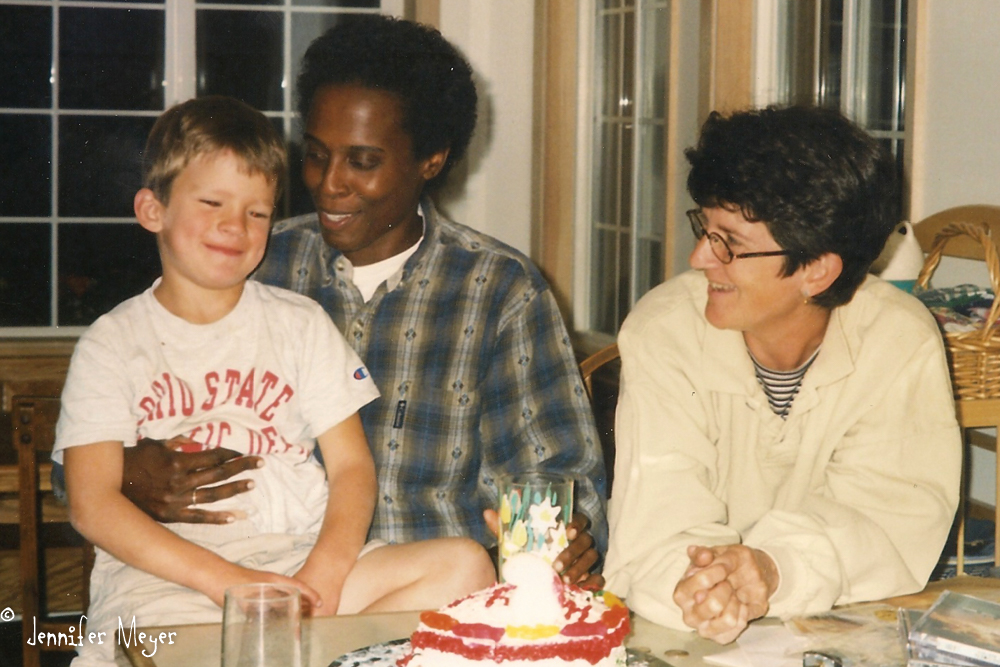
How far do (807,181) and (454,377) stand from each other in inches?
27.8

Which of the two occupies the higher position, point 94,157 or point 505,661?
point 94,157

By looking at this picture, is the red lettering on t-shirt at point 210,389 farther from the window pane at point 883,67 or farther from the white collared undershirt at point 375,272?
the window pane at point 883,67

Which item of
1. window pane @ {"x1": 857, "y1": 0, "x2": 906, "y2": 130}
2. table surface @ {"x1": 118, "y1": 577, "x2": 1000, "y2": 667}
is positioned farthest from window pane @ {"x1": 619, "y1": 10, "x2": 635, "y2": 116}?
table surface @ {"x1": 118, "y1": 577, "x2": 1000, "y2": 667}

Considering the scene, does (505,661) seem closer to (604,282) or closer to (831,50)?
(831,50)

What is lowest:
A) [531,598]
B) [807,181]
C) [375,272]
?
[531,598]

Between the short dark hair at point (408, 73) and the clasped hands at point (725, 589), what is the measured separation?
1003 mm

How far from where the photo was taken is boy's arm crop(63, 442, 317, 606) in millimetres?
1613

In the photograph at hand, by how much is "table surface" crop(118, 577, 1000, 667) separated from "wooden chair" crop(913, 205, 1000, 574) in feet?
2.69

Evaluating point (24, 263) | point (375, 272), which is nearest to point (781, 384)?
point (375, 272)

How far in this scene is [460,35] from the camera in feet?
14.6

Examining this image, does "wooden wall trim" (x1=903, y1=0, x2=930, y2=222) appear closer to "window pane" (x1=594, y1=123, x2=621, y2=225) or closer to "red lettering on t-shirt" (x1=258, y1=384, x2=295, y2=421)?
"window pane" (x1=594, y1=123, x2=621, y2=225)

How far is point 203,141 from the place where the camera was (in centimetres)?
A: 179

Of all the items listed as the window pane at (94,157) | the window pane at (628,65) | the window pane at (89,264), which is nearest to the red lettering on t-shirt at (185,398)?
the window pane at (628,65)

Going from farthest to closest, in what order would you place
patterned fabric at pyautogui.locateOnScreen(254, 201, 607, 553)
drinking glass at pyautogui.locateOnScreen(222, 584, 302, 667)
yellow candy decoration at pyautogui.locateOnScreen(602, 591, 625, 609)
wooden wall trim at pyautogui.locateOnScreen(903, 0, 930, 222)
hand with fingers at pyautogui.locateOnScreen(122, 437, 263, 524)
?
wooden wall trim at pyautogui.locateOnScreen(903, 0, 930, 222) < patterned fabric at pyautogui.locateOnScreen(254, 201, 607, 553) < hand with fingers at pyautogui.locateOnScreen(122, 437, 263, 524) < yellow candy decoration at pyautogui.locateOnScreen(602, 591, 625, 609) < drinking glass at pyautogui.locateOnScreen(222, 584, 302, 667)
